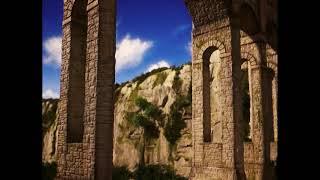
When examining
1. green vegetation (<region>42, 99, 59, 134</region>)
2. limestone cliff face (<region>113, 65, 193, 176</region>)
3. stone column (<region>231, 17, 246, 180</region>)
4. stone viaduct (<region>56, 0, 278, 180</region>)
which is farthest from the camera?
green vegetation (<region>42, 99, 59, 134</region>)

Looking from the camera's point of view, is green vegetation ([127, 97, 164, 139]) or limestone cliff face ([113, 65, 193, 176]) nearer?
limestone cliff face ([113, 65, 193, 176])

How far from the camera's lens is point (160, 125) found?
22.3 metres

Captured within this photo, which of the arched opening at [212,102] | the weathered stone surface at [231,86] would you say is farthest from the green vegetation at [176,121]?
the weathered stone surface at [231,86]

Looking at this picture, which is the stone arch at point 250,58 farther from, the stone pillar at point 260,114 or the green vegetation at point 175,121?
the green vegetation at point 175,121

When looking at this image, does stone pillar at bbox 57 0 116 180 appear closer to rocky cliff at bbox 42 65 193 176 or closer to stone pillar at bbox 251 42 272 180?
stone pillar at bbox 251 42 272 180

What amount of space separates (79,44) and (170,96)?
44.1 ft

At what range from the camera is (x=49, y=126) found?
28.7m

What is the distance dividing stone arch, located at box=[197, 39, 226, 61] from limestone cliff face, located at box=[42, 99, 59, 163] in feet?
59.5

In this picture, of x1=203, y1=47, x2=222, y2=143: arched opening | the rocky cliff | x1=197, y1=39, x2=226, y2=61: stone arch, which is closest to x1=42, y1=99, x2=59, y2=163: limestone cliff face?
the rocky cliff

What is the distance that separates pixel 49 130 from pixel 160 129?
11376 mm

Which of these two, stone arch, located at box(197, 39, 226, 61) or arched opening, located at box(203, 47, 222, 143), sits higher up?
stone arch, located at box(197, 39, 226, 61)

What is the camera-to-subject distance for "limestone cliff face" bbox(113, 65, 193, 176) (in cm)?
2098
